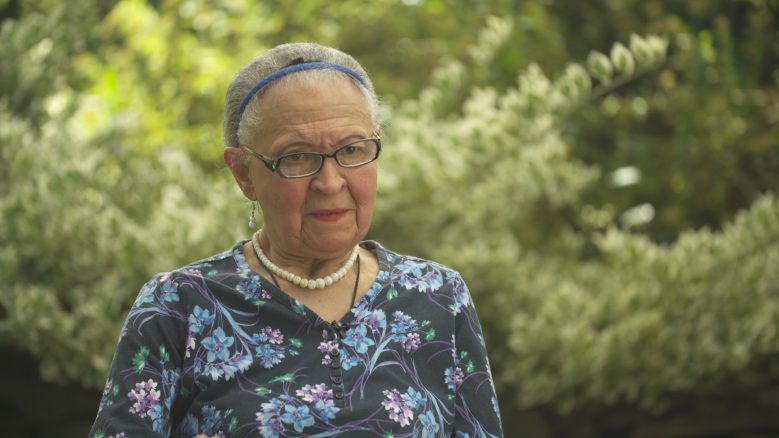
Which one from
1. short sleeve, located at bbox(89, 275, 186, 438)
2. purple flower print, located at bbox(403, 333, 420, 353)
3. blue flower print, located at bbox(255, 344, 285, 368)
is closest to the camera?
short sleeve, located at bbox(89, 275, 186, 438)

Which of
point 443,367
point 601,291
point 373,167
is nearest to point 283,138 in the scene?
point 373,167

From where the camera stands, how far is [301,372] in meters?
1.96

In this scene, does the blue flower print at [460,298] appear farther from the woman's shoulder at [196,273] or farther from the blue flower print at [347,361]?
the woman's shoulder at [196,273]

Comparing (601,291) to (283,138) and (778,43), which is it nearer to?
(778,43)

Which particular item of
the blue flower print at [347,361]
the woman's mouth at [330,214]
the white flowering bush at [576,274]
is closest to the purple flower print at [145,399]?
the blue flower print at [347,361]

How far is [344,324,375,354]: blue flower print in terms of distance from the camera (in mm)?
2018

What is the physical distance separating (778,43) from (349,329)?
4.16 m

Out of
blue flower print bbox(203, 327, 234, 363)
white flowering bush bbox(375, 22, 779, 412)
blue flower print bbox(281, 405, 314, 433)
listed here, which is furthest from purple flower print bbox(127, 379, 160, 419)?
white flowering bush bbox(375, 22, 779, 412)

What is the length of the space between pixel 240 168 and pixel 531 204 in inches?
148

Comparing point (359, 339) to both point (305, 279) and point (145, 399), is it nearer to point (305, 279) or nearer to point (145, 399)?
point (305, 279)

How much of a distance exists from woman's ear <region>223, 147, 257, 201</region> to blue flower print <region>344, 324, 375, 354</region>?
349 mm

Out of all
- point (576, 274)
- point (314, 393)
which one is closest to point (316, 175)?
point (314, 393)

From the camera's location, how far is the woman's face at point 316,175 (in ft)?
6.57

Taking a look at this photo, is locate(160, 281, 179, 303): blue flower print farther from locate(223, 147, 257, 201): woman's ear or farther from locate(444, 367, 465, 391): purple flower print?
locate(444, 367, 465, 391): purple flower print
